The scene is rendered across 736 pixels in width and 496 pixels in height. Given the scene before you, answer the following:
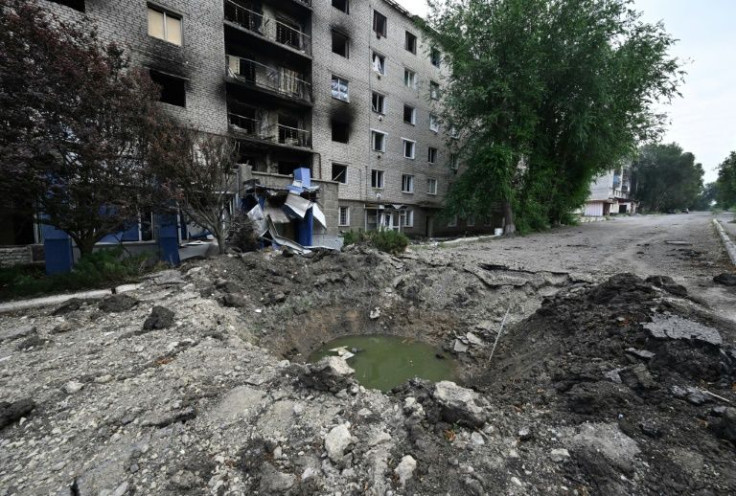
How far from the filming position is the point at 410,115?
23.2 metres

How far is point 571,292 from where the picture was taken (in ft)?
20.0

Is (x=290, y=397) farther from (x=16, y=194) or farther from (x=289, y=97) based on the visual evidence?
(x=289, y=97)

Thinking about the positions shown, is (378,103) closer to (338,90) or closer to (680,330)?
(338,90)

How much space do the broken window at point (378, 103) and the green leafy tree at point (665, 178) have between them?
65142 mm

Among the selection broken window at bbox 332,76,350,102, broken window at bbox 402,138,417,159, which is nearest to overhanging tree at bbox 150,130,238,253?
broken window at bbox 332,76,350,102

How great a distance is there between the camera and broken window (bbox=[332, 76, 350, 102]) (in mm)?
18328

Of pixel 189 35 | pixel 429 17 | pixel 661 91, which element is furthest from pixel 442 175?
pixel 189 35

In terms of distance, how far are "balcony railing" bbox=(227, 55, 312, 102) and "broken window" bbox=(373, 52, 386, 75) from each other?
5849 mm

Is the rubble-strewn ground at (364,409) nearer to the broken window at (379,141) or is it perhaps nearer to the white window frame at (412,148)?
the broken window at (379,141)

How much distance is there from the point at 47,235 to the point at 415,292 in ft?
32.3

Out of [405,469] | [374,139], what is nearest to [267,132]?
[374,139]

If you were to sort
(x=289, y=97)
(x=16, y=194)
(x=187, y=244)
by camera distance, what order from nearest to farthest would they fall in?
(x=16, y=194) → (x=187, y=244) → (x=289, y=97)

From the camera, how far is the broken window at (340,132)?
62.3ft

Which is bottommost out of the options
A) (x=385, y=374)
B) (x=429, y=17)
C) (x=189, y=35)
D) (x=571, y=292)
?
(x=385, y=374)
